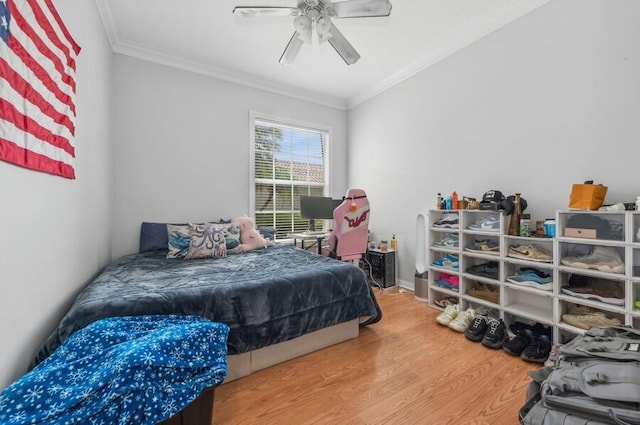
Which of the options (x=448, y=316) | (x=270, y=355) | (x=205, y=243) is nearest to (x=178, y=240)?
(x=205, y=243)

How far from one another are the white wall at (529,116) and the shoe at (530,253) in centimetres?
30

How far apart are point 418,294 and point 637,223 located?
72.4 inches

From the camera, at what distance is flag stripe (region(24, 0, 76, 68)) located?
1.16 meters

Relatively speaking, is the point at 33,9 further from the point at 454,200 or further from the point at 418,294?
the point at 418,294

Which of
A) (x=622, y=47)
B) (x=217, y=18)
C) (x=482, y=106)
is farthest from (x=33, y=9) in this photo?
(x=622, y=47)

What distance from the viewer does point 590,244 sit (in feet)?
5.73

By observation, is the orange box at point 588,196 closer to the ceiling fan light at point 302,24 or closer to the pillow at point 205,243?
the ceiling fan light at point 302,24

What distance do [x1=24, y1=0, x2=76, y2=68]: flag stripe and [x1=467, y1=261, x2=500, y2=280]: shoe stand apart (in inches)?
131

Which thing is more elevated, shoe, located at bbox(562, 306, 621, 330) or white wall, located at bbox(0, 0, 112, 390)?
white wall, located at bbox(0, 0, 112, 390)

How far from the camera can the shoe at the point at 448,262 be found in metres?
2.58

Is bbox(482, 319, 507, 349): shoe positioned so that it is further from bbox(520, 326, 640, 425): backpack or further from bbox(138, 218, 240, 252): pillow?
bbox(138, 218, 240, 252): pillow

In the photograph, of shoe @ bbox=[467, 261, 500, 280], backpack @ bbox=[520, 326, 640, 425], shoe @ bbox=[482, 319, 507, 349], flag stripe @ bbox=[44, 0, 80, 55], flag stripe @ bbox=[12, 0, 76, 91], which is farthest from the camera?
shoe @ bbox=[467, 261, 500, 280]

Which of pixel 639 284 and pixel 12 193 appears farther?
pixel 639 284

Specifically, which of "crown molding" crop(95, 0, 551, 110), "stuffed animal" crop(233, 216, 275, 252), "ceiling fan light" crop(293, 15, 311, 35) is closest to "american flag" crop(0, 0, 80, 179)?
"crown molding" crop(95, 0, 551, 110)
